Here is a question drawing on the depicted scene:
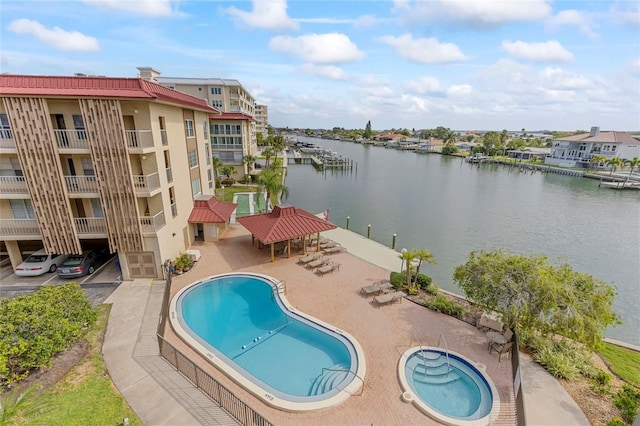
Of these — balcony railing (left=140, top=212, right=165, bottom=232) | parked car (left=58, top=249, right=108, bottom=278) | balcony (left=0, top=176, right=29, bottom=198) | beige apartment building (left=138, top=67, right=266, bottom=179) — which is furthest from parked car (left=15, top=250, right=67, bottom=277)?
beige apartment building (left=138, top=67, right=266, bottom=179)

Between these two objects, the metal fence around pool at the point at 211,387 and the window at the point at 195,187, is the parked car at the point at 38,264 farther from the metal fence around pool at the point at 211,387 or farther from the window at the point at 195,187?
the metal fence around pool at the point at 211,387

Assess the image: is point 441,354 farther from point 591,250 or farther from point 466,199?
point 466,199

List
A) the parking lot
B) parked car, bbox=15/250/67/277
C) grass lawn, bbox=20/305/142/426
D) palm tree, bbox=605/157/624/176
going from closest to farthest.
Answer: grass lawn, bbox=20/305/142/426 → the parking lot → parked car, bbox=15/250/67/277 → palm tree, bbox=605/157/624/176

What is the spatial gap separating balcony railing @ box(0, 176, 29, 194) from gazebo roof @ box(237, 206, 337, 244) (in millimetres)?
13039

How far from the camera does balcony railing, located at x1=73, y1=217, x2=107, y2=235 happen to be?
17.3 m

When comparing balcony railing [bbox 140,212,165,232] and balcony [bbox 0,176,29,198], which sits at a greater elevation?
balcony [bbox 0,176,29,198]

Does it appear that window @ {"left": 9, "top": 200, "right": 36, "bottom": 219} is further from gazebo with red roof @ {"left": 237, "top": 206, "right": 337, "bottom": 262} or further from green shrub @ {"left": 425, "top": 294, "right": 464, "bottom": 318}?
green shrub @ {"left": 425, "top": 294, "right": 464, "bottom": 318}

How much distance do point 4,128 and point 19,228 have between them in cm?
588

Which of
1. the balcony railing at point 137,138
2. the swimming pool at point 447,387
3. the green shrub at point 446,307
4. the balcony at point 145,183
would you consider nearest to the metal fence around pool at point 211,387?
the swimming pool at point 447,387

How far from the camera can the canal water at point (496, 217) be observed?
28.4m

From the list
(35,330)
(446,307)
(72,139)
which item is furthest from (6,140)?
(446,307)

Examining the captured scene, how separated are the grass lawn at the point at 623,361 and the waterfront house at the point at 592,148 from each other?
9828cm

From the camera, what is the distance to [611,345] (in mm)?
15047

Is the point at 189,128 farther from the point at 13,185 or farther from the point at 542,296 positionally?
the point at 542,296
